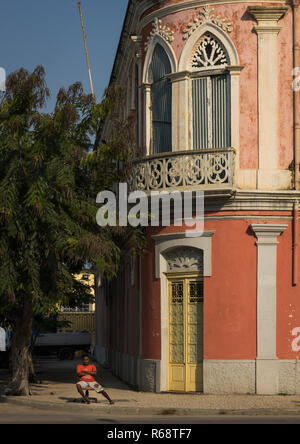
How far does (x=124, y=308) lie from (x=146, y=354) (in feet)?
20.8

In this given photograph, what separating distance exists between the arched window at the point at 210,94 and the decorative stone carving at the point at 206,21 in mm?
311

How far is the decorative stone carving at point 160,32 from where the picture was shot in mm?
22750

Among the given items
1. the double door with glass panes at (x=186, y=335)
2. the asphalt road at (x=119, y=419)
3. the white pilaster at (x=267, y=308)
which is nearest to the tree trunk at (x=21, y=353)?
the asphalt road at (x=119, y=419)

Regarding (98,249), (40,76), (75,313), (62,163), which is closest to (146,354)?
(98,249)

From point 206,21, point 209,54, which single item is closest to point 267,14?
point 206,21

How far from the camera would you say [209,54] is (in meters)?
22.4

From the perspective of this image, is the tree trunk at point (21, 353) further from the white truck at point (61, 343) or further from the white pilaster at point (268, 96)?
the white truck at point (61, 343)

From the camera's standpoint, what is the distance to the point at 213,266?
2173 cm

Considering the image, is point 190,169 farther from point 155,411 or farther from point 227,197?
point 155,411

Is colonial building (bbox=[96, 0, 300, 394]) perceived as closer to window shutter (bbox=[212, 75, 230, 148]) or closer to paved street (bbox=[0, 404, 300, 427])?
window shutter (bbox=[212, 75, 230, 148])

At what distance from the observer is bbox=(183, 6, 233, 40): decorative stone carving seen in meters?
22.0

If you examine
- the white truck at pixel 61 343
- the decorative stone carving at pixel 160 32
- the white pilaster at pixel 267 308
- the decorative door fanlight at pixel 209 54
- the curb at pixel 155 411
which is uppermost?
the decorative stone carving at pixel 160 32

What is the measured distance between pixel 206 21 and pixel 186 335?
7.83 meters

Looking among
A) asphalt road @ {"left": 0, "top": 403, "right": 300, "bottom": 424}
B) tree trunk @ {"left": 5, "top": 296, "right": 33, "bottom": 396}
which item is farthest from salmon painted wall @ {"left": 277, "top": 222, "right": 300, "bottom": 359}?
tree trunk @ {"left": 5, "top": 296, "right": 33, "bottom": 396}
